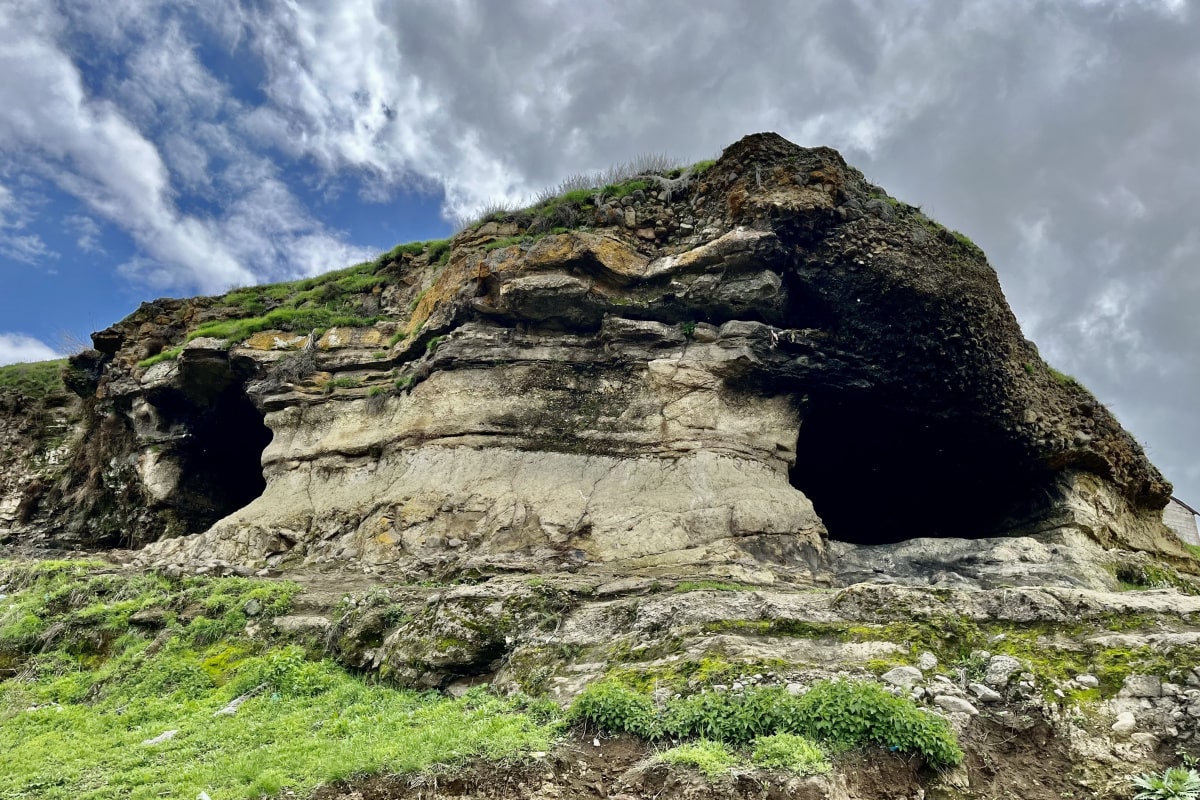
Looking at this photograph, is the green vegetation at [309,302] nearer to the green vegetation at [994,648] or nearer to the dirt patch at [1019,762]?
the green vegetation at [994,648]

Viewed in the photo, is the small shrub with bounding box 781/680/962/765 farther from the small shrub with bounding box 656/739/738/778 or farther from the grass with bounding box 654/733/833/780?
the small shrub with bounding box 656/739/738/778

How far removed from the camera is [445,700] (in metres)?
8.35

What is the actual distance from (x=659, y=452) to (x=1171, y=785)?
10.0 metres

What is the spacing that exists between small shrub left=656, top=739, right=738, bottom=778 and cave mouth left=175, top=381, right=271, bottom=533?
703 inches

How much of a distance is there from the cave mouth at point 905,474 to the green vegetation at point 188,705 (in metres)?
11.2

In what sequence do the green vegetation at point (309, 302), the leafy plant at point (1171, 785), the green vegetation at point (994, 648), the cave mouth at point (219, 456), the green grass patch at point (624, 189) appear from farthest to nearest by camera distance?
1. the cave mouth at point (219, 456)
2. the green vegetation at point (309, 302)
3. the green grass patch at point (624, 189)
4. the green vegetation at point (994, 648)
5. the leafy plant at point (1171, 785)

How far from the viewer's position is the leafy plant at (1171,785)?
18.2 ft

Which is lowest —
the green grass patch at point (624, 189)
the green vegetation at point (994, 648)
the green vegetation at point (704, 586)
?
the green vegetation at point (994, 648)

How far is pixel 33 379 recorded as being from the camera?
29078mm

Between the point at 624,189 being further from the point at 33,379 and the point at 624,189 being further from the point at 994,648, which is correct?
the point at 33,379

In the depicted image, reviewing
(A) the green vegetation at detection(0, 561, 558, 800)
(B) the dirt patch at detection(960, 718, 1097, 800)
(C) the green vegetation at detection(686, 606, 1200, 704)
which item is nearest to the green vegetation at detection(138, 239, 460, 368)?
(A) the green vegetation at detection(0, 561, 558, 800)

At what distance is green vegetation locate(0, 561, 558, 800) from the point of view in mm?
6562

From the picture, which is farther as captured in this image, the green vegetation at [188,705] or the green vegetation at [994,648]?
the green vegetation at [994,648]

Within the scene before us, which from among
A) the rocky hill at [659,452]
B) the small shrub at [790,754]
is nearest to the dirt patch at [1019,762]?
the small shrub at [790,754]
